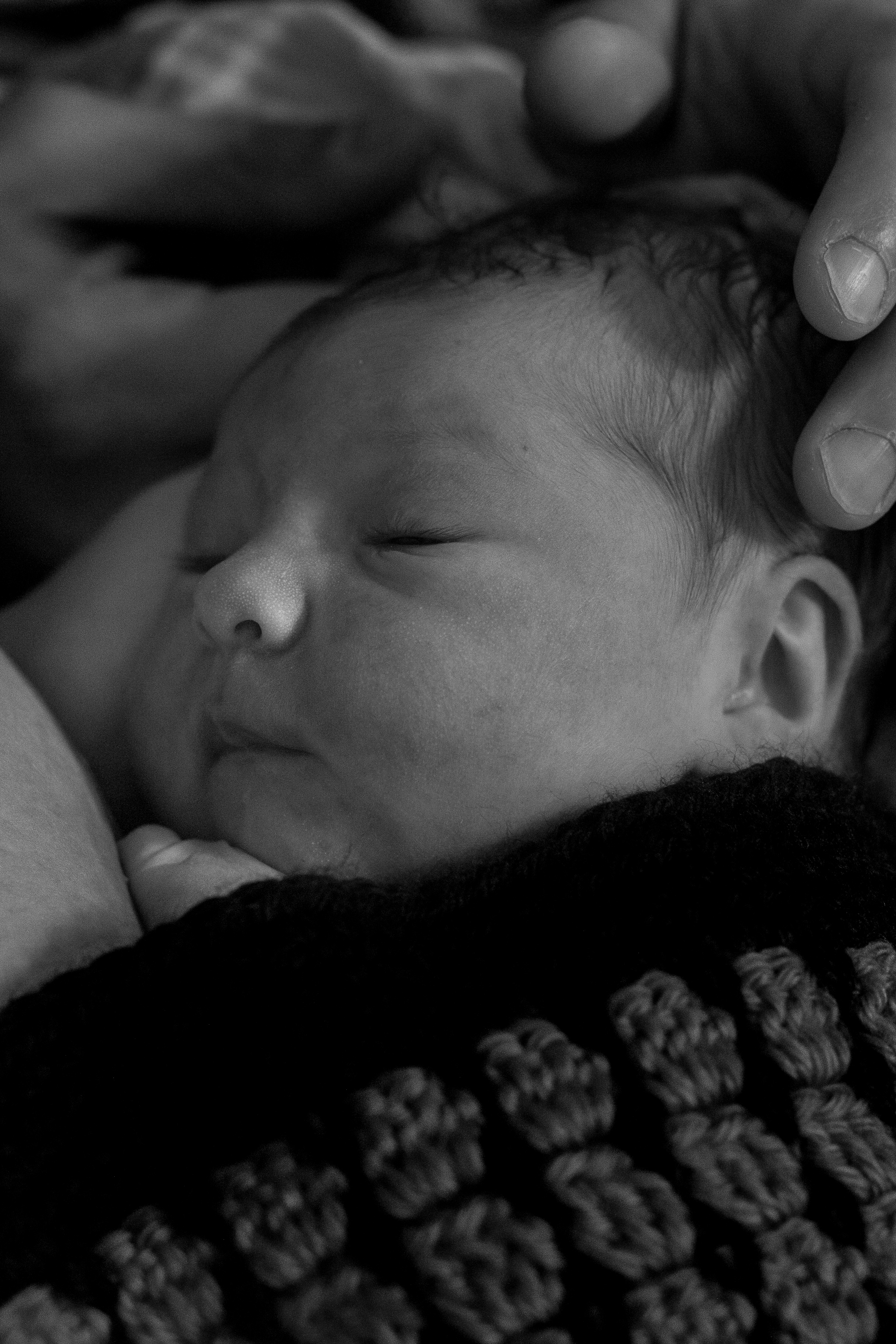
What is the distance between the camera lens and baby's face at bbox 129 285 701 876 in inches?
31.5

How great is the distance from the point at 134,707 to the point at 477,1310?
1.76 feet

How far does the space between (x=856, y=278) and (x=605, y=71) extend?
51 centimetres

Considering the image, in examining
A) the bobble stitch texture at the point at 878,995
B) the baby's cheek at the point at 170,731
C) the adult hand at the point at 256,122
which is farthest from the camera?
the adult hand at the point at 256,122

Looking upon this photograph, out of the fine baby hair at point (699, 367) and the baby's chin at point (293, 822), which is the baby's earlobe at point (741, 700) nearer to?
the fine baby hair at point (699, 367)

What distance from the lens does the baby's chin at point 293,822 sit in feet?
2.64

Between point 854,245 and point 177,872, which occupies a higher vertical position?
point 854,245

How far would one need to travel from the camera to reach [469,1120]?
23.3 inches

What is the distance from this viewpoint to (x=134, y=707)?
38.2 inches

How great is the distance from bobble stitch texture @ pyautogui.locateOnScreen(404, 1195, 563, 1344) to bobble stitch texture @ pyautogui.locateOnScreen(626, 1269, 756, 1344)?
0.04m

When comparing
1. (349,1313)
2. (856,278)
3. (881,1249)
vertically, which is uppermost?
(856,278)

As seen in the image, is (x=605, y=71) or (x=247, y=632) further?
(x=605, y=71)


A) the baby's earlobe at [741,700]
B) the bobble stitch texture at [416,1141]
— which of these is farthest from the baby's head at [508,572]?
the bobble stitch texture at [416,1141]

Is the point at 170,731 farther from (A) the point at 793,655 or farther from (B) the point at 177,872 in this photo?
(A) the point at 793,655

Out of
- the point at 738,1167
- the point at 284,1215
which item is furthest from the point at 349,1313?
the point at 738,1167
